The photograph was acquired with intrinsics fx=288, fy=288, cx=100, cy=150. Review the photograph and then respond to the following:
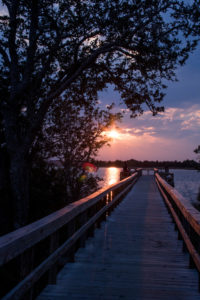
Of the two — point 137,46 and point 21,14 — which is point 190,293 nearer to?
point 137,46

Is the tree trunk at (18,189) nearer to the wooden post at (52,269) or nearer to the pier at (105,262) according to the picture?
the pier at (105,262)

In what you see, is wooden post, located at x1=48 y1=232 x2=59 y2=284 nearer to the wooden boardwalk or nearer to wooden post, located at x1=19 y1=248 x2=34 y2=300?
the wooden boardwalk

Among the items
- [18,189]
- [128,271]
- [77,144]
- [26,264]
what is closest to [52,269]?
[26,264]

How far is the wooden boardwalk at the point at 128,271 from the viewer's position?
12.2 feet

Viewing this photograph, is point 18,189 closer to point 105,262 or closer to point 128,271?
point 105,262

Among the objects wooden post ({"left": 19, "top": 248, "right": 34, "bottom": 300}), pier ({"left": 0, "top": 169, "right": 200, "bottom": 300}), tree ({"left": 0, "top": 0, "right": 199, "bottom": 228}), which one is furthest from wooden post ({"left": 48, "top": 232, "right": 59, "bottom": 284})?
tree ({"left": 0, "top": 0, "right": 199, "bottom": 228})

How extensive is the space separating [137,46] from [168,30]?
4.25 feet

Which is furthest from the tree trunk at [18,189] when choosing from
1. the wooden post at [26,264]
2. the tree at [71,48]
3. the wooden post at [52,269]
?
the wooden post at [26,264]

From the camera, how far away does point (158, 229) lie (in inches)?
315

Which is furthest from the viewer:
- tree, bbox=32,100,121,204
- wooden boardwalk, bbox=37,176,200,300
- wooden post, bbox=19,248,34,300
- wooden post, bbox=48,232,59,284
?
tree, bbox=32,100,121,204

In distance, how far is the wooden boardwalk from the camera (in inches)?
147

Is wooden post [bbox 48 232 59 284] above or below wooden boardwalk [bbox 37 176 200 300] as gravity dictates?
above

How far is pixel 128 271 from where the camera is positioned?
15.0 ft

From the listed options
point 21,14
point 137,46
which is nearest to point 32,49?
point 21,14
